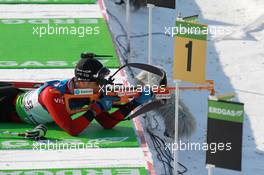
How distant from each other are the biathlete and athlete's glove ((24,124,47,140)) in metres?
0.16

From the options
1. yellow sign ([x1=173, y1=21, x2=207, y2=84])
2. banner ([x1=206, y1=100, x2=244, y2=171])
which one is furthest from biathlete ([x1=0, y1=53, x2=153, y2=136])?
banner ([x1=206, y1=100, x2=244, y2=171])

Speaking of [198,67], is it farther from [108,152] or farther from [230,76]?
[230,76]

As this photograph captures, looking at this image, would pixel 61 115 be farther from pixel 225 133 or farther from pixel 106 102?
pixel 225 133

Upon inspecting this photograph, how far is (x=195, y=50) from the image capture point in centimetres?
820

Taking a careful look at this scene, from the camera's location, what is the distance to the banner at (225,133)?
6.98 metres

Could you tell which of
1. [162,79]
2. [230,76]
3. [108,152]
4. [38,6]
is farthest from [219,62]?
[108,152]

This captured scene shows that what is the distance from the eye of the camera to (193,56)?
820cm

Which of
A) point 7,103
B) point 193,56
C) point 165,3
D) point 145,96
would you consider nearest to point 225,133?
point 193,56

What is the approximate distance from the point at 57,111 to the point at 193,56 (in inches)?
63.4

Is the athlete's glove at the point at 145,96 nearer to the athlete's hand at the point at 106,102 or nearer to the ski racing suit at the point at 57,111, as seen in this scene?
the ski racing suit at the point at 57,111

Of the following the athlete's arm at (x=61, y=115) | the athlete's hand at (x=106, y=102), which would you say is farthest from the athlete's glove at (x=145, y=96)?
the athlete's arm at (x=61, y=115)

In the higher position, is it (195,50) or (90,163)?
(195,50)

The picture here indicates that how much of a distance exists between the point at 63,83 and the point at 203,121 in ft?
8.18

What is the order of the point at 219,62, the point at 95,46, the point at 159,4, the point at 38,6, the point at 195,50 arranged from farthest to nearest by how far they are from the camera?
the point at 38,6, the point at 219,62, the point at 95,46, the point at 159,4, the point at 195,50
